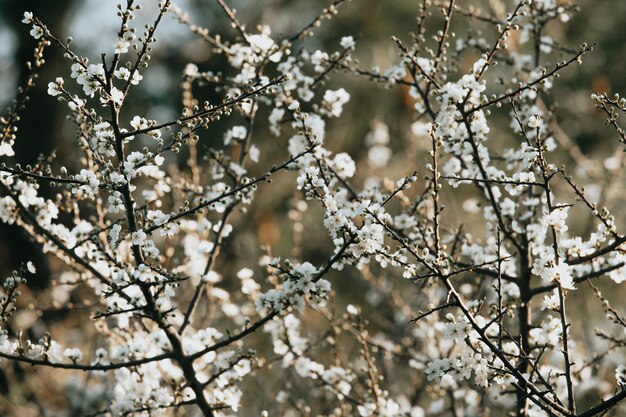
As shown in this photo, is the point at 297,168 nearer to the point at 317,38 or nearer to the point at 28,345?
the point at 28,345

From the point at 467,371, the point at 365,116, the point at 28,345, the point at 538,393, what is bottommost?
the point at 538,393

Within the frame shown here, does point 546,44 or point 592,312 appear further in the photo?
point 592,312

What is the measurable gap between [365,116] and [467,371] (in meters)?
7.17

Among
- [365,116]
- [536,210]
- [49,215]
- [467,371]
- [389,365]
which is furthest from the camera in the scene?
[365,116]

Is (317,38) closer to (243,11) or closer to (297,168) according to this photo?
(243,11)

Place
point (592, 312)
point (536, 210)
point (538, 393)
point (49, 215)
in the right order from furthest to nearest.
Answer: point (592, 312) → point (536, 210) → point (49, 215) → point (538, 393)

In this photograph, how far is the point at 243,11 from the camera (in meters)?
9.49

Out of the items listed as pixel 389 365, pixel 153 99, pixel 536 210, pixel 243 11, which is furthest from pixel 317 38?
pixel 536 210

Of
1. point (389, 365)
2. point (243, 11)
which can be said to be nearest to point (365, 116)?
point (243, 11)

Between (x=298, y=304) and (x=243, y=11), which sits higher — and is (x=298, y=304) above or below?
below

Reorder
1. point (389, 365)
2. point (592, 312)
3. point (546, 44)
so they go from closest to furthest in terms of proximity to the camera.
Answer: point (546, 44) < point (389, 365) < point (592, 312)

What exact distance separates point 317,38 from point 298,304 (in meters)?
7.40

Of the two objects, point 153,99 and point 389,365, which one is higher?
point 153,99

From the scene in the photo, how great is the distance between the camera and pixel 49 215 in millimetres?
2695
